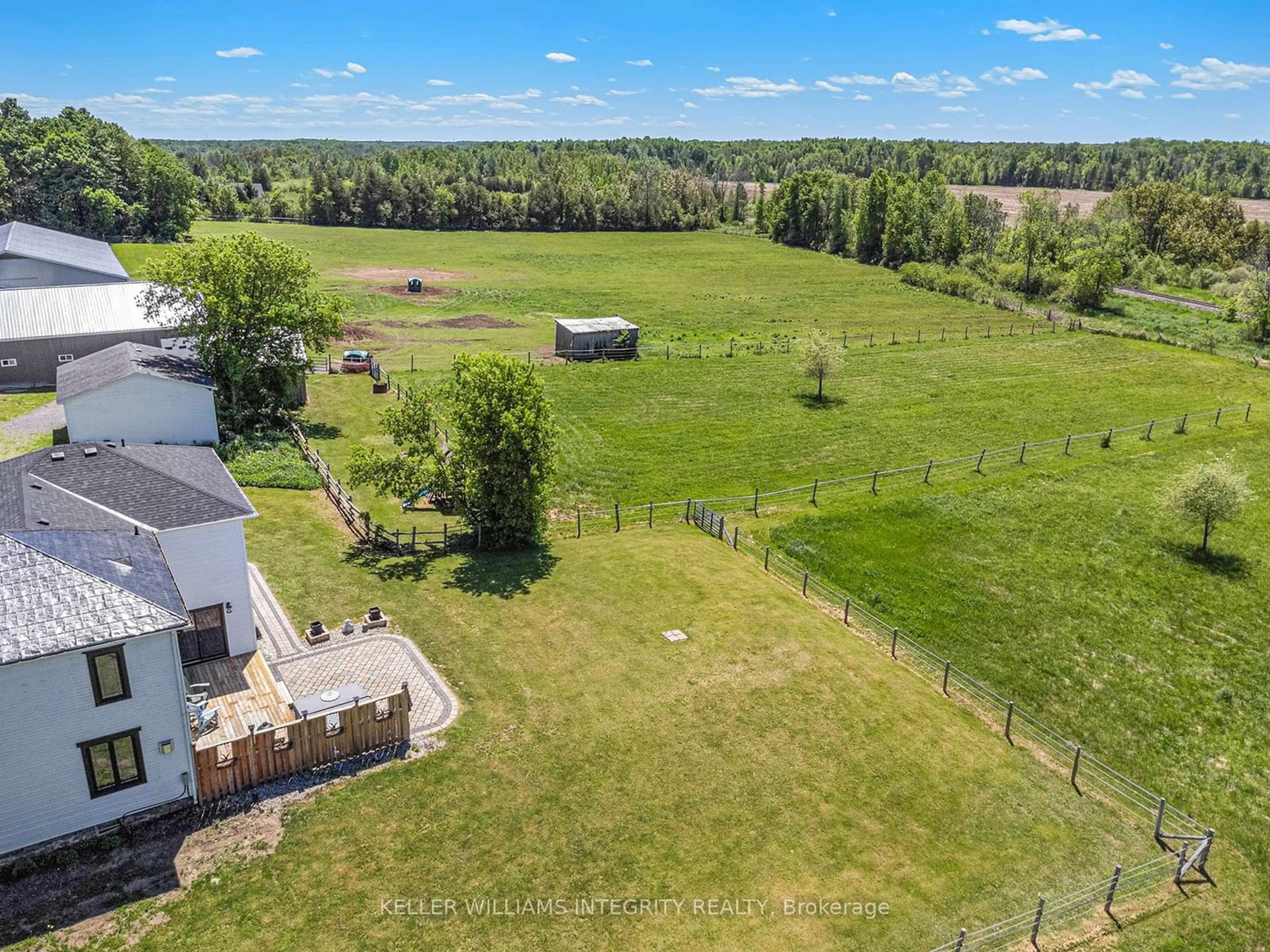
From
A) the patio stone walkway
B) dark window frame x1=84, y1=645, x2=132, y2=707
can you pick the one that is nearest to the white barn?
the patio stone walkway

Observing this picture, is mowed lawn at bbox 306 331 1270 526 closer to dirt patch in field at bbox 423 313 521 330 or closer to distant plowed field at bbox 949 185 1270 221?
dirt patch in field at bbox 423 313 521 330

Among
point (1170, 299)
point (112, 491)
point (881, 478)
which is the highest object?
point (1170, 299)

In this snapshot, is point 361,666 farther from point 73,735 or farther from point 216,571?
point 73,735

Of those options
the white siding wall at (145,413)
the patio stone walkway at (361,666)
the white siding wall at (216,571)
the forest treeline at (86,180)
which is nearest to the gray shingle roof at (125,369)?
the white siding wall at (145,413)

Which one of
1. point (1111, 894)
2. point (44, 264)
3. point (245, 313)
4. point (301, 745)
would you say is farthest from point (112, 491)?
point (44, 264)

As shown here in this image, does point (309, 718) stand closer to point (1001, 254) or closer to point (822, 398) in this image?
point (822, 398)

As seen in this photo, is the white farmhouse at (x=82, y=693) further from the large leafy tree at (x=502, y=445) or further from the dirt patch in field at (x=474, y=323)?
the dirt patch in field at (x=474, y=323)
